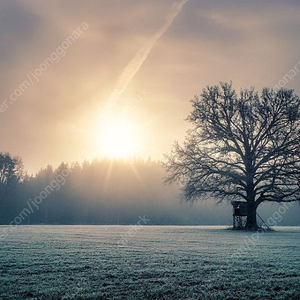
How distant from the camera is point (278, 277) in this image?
28.9ft

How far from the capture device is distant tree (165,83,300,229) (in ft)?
114

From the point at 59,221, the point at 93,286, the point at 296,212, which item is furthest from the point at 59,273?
the point at 296,212

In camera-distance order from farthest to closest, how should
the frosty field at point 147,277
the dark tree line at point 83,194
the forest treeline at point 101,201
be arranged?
1. the forest treeline at point 101,201
2. the dark tree line at point 83,194
3. the frosty field at point 147,277

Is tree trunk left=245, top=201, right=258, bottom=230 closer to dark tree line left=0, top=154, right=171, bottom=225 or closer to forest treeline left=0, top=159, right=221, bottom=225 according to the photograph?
forest treeline left=0, top=159, right=221, bottom=225

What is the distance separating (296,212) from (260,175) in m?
76.3

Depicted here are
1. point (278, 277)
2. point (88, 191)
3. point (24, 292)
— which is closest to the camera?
point (24, 292)

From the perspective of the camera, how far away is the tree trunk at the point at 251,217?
3625cm

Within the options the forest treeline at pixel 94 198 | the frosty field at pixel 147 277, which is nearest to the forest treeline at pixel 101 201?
the forest treeline at pixel 94 198

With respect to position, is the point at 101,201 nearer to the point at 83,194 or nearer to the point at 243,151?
the point at 83,194

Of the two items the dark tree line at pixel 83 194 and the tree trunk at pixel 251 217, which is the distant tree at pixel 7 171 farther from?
the tree trunk at pixel 251 217

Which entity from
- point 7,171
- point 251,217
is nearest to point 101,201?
point 7,171

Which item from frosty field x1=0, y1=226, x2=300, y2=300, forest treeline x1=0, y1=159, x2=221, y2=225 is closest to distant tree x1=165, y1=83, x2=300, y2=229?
frosty field x1=0, y1=226, x2=300, y2=300

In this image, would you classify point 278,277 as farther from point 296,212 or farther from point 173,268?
point 296,212

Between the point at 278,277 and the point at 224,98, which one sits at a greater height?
the point at 224,98
